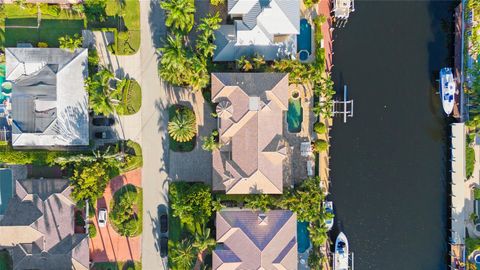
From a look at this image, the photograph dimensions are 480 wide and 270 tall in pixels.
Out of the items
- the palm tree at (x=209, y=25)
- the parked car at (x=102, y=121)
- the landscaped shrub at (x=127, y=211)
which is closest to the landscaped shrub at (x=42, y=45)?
the parked car at (x=102, y=121)

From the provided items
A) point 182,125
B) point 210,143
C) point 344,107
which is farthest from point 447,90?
point 182,125

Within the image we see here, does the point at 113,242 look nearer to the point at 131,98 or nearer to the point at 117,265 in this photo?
the point at 117,265

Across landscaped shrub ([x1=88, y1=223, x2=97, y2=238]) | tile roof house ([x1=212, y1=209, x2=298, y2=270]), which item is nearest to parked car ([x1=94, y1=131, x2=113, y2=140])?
landscaped shrub ([x1=88, y1=223, x2=97, y2=238])

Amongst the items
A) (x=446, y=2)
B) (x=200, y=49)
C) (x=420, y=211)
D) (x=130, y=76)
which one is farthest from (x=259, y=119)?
(x=446, y=2)

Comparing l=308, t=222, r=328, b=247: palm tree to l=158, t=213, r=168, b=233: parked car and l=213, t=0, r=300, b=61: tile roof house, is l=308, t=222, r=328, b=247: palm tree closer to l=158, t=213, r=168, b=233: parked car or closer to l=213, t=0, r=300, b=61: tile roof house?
l=158, t=213, r=168, b=233: parked car

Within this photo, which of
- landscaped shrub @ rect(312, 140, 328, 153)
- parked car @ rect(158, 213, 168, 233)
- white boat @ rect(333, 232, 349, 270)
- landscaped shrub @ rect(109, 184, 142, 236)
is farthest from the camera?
white boat @ rect(333, 232, 349, 270)
